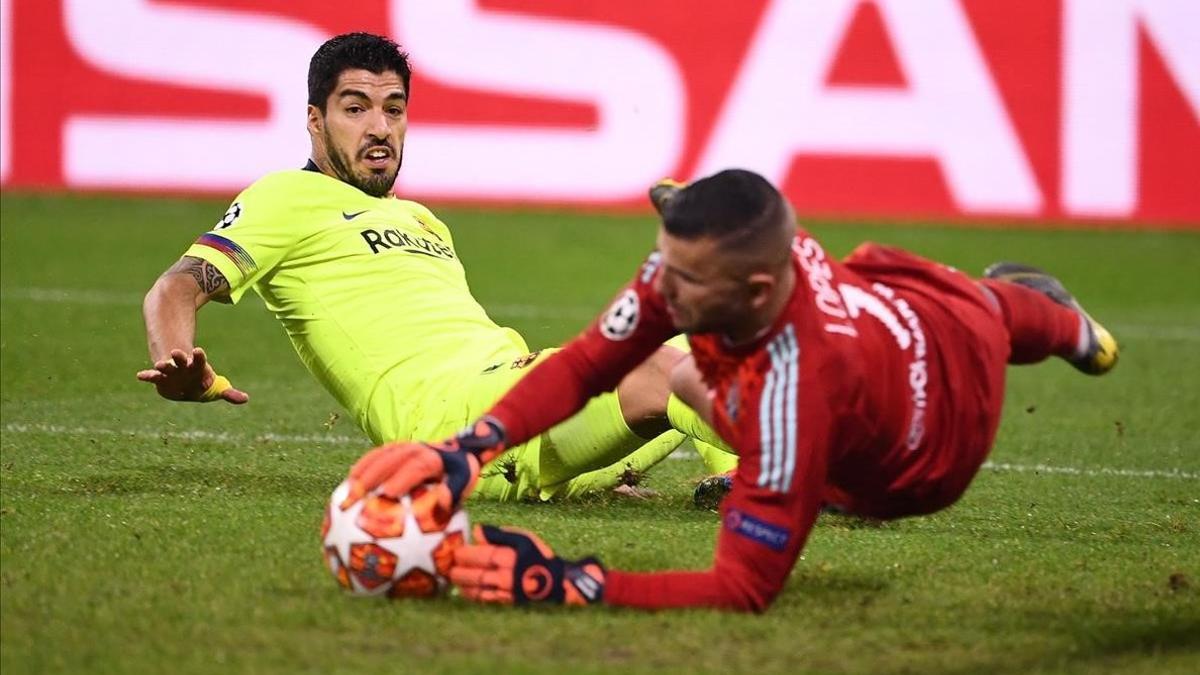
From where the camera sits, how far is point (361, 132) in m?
6.45

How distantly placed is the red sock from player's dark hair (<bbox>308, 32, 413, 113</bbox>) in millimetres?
2568

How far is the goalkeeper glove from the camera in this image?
14.1ft

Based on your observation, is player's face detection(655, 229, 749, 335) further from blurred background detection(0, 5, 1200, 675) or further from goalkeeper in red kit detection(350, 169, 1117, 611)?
blurred background detection(0, 5, 1200, 675)

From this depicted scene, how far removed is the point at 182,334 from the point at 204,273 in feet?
0.91

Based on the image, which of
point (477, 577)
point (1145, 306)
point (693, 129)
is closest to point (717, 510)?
point (477, 577)

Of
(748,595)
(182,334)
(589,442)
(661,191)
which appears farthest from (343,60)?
(748,595)

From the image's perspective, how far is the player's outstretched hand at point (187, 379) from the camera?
5.30m

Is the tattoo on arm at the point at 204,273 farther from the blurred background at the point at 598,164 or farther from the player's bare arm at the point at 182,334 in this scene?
the blurred background at the point at 598,164

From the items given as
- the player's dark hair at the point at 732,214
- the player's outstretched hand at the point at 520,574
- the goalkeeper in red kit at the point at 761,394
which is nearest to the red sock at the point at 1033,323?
the goalkeeper in red kit at the point at 761,394

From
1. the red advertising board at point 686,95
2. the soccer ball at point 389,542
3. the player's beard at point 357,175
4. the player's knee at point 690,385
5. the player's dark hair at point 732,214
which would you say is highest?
the player's dark hair at point 732,214

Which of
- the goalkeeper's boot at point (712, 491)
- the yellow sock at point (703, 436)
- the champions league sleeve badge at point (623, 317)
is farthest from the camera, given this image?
the goalkeeper's boot at point (712, 491)

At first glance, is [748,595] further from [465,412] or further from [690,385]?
[465,412]

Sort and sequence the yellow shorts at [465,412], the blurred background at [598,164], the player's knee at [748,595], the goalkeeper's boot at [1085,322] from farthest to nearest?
the blurred background at [598,164] < the yellow shorts at [465,412] < the goalkeeper's boot at [1085,322] < the player's knee at [748,595]

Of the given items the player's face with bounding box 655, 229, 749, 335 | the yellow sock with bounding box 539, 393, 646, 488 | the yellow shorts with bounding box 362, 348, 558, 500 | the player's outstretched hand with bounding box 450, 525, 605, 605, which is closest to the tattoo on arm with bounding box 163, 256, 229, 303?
the yellow shorts with bounding box 362, 348, 558, 500
